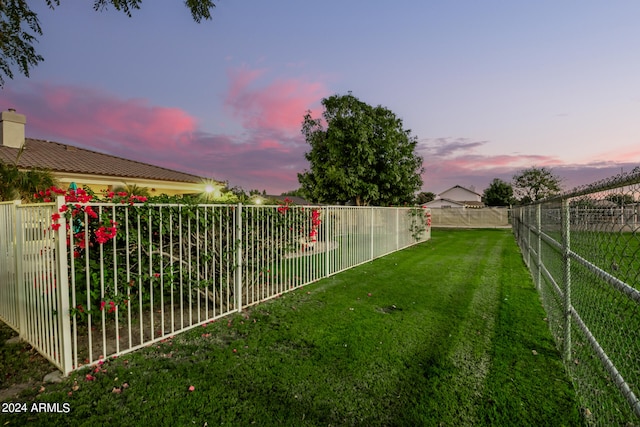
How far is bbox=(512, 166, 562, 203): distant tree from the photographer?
4059cm

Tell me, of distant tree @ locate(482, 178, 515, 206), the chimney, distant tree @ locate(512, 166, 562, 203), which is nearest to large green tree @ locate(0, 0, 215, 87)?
the chimney

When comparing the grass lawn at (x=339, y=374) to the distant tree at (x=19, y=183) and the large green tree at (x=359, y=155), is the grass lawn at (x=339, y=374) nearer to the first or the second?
the distant tree at (x=19, y=183)

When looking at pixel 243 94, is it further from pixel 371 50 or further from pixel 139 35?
pixel 371 50

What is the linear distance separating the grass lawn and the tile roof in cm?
1015

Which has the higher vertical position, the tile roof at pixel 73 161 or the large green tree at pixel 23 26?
the large green tree at pixel 23 26

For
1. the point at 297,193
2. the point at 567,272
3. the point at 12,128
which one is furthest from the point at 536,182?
the point at 12,128

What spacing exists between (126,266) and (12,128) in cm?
1360

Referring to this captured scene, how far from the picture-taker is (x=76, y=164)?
11.2 m

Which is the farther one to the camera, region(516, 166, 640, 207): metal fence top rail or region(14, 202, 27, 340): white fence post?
region(14, 202, 27, 340): white fence post

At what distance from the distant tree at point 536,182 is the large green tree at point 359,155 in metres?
31.9

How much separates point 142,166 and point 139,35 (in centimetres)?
796

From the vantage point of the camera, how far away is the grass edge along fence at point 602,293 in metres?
1.62

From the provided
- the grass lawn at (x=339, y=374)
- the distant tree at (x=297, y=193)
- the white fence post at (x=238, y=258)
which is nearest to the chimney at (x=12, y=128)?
the white fence post at (x=238, y=258)

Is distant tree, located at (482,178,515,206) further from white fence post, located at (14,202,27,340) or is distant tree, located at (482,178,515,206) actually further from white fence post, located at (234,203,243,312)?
white fence post, located at (14,202,27,340)
